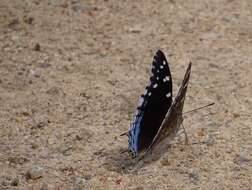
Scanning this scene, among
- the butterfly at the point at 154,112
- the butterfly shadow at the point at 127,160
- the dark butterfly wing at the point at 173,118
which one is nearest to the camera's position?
the dark butterfly wing at the point at 173,118

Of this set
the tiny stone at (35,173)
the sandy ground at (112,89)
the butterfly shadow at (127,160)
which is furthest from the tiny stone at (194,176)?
the tiny stone at (35,173)

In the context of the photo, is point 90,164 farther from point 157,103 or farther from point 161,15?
point 161,15

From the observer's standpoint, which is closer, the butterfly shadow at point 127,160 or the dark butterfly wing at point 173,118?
the dark butterfly wing at point 173,118

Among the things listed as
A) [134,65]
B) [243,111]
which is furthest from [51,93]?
[243,111]

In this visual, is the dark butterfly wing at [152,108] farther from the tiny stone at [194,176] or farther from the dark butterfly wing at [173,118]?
the tiny stone at [194,176]

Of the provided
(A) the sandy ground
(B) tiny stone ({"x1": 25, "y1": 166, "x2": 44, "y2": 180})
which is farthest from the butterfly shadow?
(B) tiny stone ({"x1": 25, "y1": 166, "x2": 44, "y2": 180})

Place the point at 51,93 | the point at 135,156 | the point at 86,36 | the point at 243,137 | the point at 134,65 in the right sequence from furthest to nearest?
the point at 86,36
the point at 134,65
the point at 51,93
the point at 243,137
the point at 135,156

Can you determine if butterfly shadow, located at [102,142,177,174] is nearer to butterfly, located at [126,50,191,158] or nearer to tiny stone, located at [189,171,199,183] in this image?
butterfly, located at [126,50,191,158]

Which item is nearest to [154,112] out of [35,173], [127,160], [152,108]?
[152,108]
